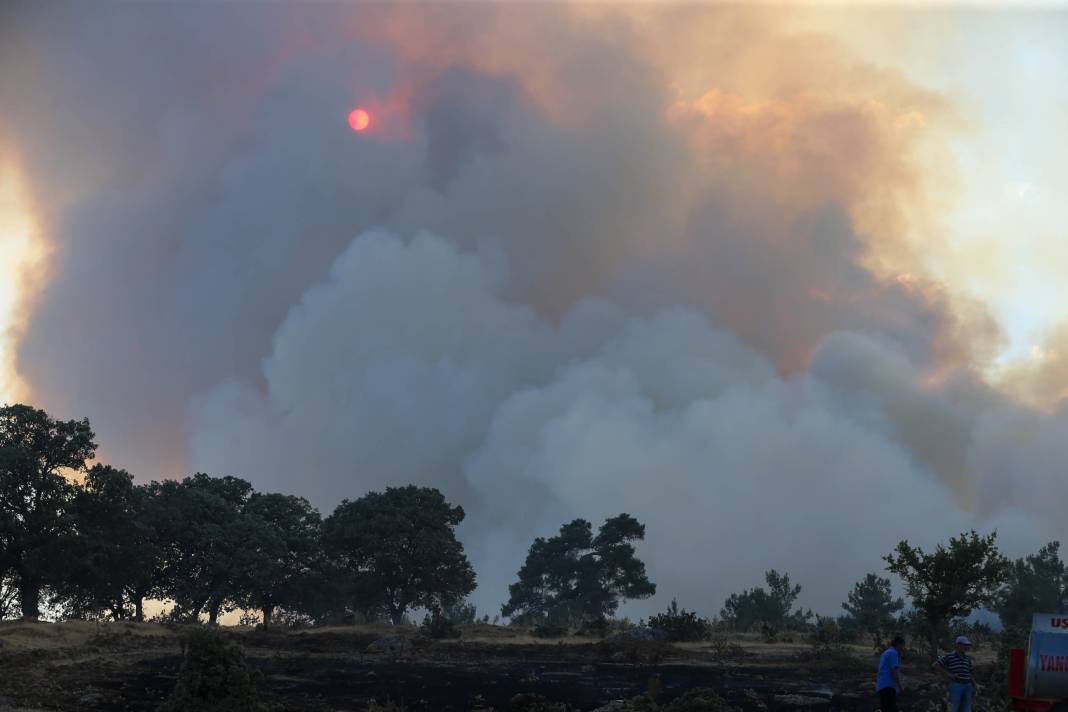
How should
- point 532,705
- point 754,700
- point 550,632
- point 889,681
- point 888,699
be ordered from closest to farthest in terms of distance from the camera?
point 888,699 < point 889,681 < point 532,705 < point 754,700 < point 550,632

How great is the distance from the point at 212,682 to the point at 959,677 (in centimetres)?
1890

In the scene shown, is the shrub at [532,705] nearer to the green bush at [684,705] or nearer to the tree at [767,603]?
the green bush at [684,705]

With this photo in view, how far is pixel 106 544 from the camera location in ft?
207

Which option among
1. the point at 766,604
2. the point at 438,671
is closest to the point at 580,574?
the point at 766,604

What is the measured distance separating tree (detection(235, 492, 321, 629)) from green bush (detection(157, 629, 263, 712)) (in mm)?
54220

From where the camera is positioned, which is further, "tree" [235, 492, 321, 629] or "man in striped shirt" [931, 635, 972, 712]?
"tree" [235, 492, 321, 629]

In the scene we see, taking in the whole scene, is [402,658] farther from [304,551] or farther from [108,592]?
[304,551]

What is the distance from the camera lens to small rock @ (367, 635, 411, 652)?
183 feet

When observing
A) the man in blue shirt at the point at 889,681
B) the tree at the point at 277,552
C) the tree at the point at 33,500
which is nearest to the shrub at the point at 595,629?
the tree at the point at 277,552

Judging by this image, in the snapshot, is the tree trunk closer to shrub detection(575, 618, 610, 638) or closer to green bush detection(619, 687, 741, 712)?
shrub detection(575, 618, 610, 638)

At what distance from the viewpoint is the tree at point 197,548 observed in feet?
249

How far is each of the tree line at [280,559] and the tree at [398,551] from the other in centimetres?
A: 14

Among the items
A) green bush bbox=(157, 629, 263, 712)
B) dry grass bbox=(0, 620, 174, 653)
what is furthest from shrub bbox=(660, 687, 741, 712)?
dry grass bbox=(0, 620, 174, 653)

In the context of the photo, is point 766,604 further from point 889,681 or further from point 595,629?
point 889,681
